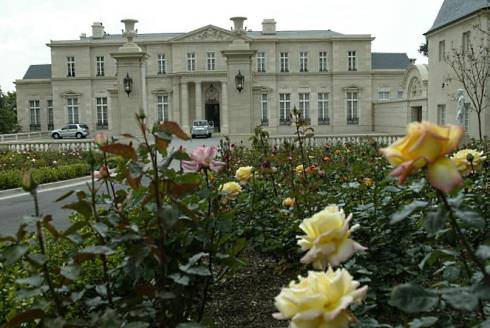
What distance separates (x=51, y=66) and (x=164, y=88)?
11.7m

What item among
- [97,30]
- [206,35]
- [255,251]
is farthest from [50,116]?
[255,251]

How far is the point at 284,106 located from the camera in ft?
170

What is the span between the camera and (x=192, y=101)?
51781 millimetres

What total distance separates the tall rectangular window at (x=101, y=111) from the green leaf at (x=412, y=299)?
53.2 meters

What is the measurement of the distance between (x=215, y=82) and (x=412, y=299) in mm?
A: 50521

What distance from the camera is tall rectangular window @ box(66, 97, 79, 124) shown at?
52.9m

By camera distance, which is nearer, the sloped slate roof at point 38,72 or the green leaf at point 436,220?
the green leaf at point 436,220

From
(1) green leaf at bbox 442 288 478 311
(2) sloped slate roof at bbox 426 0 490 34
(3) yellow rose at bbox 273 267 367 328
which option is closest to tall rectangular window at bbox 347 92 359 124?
(2) sloped slate roof at bbox 426 0 490 34

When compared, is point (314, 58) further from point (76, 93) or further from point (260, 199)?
point (260, 199)

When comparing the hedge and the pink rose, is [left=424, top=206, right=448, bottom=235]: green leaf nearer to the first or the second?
the pink rose

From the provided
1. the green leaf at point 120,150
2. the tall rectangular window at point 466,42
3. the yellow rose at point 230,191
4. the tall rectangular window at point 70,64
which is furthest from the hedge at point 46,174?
A: the tall rectangular window at point 70,64

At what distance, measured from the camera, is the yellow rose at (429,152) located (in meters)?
1.37

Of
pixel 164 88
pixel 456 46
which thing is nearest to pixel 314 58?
pixel 164 88

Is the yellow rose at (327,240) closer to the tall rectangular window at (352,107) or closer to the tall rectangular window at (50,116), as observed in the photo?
the tall rectangular window at (352,107)
